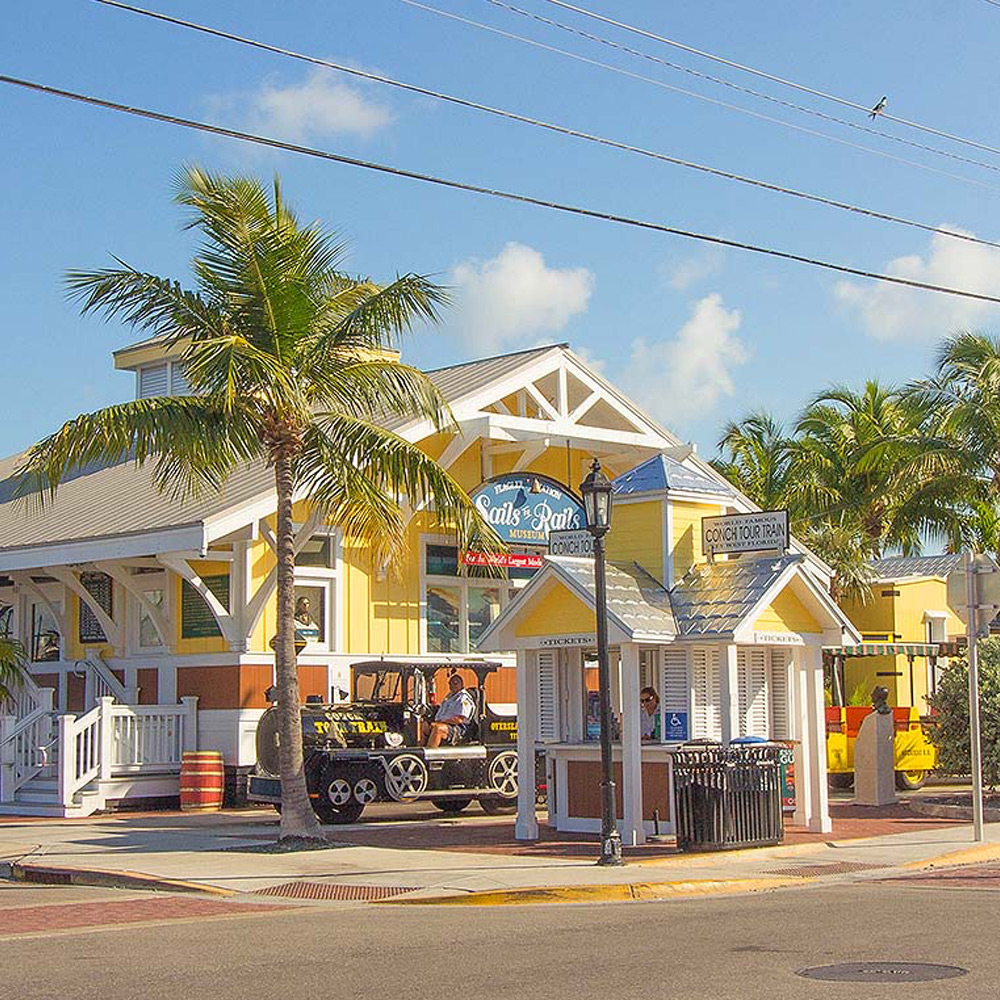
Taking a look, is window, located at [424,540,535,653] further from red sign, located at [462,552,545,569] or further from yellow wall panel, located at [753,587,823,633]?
yellow wall panel, located at [753,587,823,633]

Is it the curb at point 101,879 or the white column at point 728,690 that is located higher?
the white column at point 728,690

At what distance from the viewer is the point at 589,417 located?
1213 inches

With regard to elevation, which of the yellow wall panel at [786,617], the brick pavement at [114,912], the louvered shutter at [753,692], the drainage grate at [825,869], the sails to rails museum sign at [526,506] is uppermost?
the sails to rails museum sign at [526,506]

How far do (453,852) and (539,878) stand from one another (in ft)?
9.61

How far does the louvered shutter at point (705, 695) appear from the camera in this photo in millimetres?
18891

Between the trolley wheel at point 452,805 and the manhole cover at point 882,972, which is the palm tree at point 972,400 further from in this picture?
the manhole cover at point 882,972

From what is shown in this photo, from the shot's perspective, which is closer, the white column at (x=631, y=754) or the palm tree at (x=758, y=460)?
the white column at (x=631, y=754)

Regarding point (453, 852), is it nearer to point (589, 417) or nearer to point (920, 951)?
point (920, 951)

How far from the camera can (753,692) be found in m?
19.9

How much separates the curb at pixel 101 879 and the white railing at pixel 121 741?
626cm

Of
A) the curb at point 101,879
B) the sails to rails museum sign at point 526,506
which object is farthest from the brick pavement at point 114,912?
the sails to rails museum sign at point 526,506

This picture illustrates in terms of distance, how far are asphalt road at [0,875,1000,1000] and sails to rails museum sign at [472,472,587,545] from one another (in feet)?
44.8

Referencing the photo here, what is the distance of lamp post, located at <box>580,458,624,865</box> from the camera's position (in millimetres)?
16219

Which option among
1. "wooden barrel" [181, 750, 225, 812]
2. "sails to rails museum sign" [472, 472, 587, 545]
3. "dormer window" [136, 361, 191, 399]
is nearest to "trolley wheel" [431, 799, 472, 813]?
"wooden barrel" [181, 750, 225, 812]
